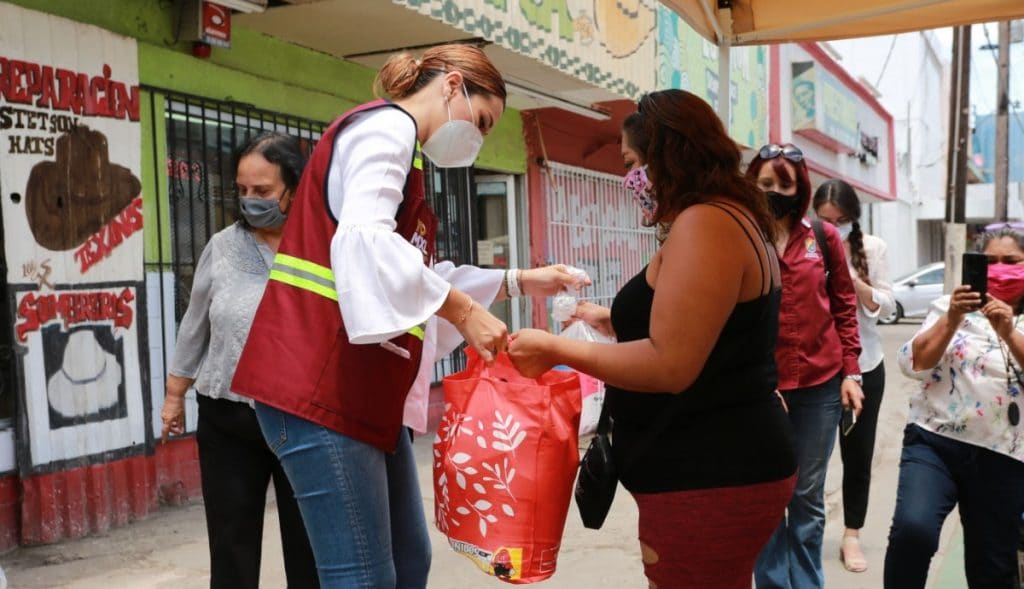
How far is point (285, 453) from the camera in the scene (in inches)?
89.9

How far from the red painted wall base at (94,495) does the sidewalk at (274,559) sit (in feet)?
0.29

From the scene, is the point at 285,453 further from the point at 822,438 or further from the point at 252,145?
the point at 822,438

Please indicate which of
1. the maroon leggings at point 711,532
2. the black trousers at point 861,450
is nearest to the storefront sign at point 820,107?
the black trousers at point 861,450

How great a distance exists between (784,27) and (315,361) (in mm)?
3294

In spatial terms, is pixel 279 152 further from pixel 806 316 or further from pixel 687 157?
pixel 806 316

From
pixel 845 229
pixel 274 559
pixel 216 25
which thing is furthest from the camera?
pixel 216 25

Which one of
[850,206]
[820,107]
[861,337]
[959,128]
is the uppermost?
[820,107]

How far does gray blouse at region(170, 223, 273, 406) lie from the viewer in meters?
3.34

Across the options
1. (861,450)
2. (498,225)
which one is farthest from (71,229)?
(498,225)

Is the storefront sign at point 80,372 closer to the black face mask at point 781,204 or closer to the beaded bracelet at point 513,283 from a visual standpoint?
the beaded bracelet at point 513,283

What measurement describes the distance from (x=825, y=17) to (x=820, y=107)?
1574 cm

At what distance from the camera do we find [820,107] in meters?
19.6

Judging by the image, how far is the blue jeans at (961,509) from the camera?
340 cm

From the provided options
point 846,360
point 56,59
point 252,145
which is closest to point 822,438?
point 846,360
